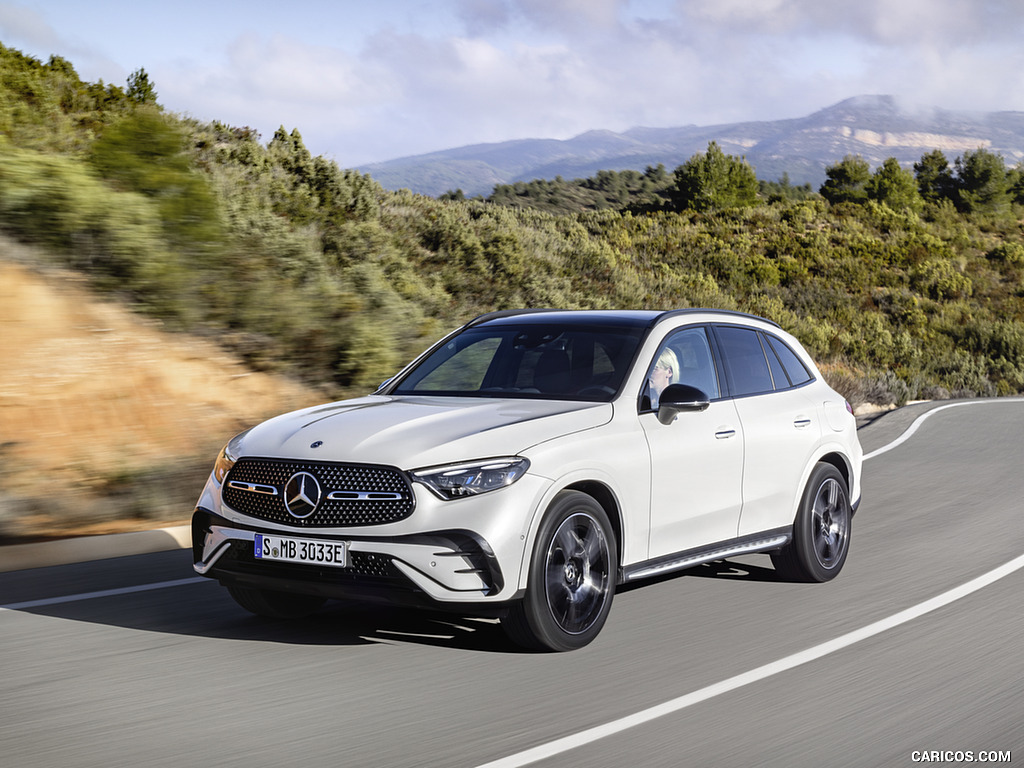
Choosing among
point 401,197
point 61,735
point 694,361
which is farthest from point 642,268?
point 61,735

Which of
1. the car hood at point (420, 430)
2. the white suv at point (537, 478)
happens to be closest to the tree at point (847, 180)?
the white suv at point (537, 478)

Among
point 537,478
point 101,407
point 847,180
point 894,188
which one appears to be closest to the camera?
point 537,478

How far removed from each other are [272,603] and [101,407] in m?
5.76

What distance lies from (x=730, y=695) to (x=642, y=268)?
4362 cm

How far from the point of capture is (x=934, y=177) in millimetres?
76438

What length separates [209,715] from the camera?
4.71 meters

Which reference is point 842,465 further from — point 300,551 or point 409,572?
point 300,551

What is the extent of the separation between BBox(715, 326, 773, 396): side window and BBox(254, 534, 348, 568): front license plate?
2917mm

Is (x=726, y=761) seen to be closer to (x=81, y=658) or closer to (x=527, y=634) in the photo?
(x=527, y=634)

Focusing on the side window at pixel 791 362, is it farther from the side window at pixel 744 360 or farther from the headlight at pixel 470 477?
the headlight at pixel 470 477

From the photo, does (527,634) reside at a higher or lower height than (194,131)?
lower

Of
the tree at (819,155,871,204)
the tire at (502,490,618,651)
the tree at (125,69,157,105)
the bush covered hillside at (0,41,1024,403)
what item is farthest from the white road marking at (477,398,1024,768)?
the tree at (819,155,871,204)

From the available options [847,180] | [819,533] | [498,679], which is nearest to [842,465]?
[819,533]

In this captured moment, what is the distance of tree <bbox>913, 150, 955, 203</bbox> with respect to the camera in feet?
246
